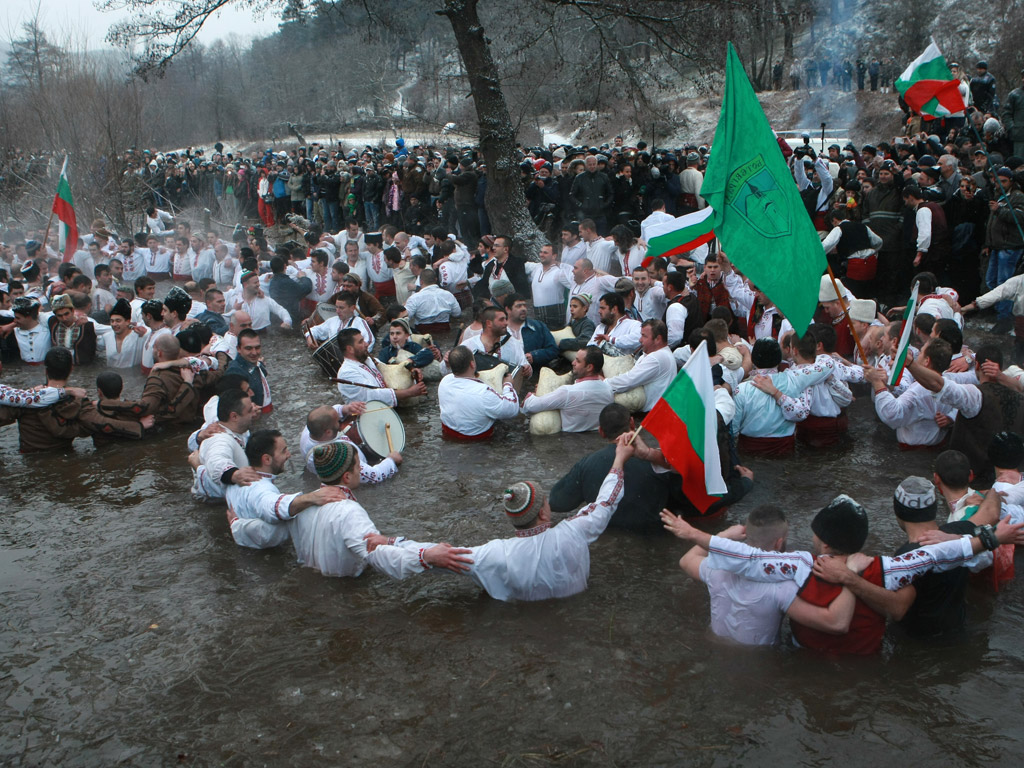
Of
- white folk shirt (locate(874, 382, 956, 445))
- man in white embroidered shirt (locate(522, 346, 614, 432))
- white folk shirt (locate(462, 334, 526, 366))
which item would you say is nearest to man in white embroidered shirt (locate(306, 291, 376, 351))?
white folk shirt (locate(462, 334, 526, 366))

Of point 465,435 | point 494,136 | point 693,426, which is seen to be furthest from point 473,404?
point 494,136

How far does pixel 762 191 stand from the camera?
5.28 m

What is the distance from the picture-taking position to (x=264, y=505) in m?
5.40

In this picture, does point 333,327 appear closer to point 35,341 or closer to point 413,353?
point 413,353

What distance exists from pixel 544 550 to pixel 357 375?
385 cm

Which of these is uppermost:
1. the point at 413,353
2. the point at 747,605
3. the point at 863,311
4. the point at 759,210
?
the point at 759,210

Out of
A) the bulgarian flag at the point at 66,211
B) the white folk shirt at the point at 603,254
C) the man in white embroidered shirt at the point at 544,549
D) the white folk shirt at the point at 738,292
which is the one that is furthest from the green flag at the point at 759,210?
the bulgarian flag at the point at 66,211

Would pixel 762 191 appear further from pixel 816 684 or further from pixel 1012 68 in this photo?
pixel 1012 68

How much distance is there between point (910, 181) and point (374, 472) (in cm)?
837

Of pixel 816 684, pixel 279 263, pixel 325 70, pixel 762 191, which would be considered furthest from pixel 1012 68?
pixel 325 70

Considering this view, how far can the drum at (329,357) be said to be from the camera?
28.8 feet

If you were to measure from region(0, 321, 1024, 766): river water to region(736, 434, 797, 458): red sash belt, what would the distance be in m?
0.61

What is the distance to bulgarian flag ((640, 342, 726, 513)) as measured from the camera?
458cm

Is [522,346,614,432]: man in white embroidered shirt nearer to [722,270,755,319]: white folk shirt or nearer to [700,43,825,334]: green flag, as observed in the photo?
[722,270,755,319]: white folk shirt
